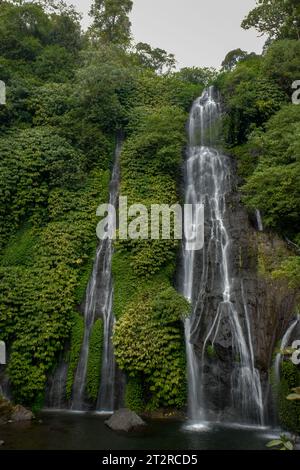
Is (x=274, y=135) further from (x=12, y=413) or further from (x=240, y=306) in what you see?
(x=12, y=413)

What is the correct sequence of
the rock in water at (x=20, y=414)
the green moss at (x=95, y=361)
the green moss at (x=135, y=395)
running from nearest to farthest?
the rock in water at (x=20, y=414) < the green moss at (x=135, y=395) < the green moss at (x=95, y=361)

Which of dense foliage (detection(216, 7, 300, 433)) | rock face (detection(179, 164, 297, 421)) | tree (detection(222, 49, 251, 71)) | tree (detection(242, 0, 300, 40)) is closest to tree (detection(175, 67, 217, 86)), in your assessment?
dense foliage (detection(216, 7, 300, 433))

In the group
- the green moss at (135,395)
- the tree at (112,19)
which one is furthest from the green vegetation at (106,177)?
the tree at (112,19)

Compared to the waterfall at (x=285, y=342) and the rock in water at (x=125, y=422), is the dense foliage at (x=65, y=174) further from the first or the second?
the waterfall at (x=285, y=342)

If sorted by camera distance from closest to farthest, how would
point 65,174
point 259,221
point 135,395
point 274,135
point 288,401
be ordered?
point 288,401 → point 135,395 → point 259,221 → point 274,135 → point 65,174

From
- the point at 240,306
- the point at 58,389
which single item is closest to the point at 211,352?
the point at 240,306

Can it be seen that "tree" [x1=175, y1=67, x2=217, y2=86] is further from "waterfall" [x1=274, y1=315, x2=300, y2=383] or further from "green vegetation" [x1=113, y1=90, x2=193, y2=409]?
"waterfall" [x1=274, y1=315, x2=300, y2=383]
